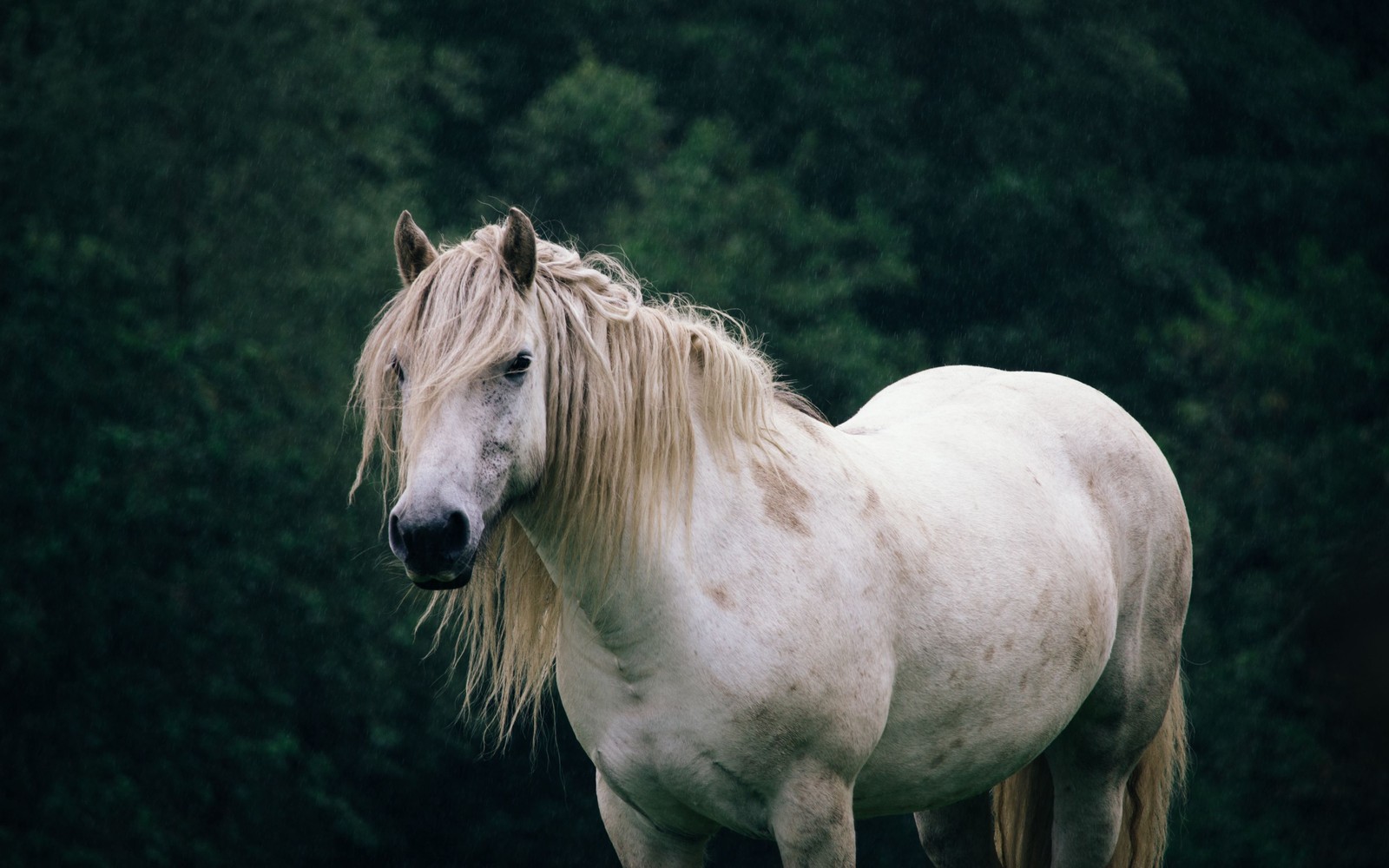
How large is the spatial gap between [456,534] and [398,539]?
8cm

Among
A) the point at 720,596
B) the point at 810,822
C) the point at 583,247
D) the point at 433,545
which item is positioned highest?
the point at 433,545

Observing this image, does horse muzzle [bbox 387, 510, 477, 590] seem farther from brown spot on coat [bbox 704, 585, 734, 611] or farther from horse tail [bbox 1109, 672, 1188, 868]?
horse tail [bbox 1109, 672, 1188, 868]

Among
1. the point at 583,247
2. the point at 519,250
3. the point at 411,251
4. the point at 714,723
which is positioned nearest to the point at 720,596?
the point at 714,723

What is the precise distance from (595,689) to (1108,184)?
5841 mm

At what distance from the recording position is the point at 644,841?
2.22m

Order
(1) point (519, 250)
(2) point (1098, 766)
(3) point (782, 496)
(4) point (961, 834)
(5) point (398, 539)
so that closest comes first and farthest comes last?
(5) point (398, 539) → (1) point (519, 250) → (3) point (782, 496) → (2) point (1098, 766) → (4) point (961, 834)

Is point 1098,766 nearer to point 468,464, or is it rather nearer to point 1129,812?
point 1129,812

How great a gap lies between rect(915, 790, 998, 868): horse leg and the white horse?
575 mm

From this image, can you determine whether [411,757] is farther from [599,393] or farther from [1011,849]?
[599,393]

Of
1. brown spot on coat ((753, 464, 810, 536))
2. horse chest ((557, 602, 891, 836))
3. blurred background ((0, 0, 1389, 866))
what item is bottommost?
blurred background ((0, 0, 1389, 866))

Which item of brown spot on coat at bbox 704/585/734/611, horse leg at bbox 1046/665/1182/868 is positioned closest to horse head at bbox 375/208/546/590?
brown spot on coat at bbox 704/585/734/611

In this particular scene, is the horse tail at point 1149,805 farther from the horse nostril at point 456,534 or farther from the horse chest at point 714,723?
the horse nostril at point 456,534

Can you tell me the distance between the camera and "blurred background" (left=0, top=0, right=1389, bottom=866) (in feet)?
19.8

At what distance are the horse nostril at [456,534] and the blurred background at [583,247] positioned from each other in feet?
14.0
